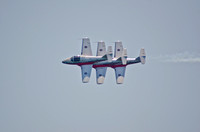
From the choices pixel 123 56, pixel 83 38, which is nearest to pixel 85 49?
pixel 83 38

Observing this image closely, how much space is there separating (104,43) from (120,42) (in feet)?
11.6

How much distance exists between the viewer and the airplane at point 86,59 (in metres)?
97.1

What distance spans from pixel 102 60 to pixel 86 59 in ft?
11.4

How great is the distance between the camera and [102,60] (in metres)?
97.4

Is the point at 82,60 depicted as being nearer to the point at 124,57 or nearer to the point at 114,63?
the point at 114,63

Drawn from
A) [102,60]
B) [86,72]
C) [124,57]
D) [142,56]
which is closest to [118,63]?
[124,57]

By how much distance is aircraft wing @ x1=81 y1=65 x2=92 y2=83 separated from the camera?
3815 inches

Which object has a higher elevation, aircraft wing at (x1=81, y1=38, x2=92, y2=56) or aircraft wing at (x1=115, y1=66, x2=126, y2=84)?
aircraft wing at (x1=81, y1=38, x2=92, y2=56)

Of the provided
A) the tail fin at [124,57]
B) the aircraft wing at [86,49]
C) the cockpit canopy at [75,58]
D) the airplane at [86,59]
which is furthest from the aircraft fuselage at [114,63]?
the cockpit canopy at [75,58]

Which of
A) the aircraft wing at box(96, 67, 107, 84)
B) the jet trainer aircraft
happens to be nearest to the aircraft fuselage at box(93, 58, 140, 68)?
the jet trainer aircraft

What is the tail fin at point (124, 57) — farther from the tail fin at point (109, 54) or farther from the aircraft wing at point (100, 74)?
the aircraft wing at point (100, 74)

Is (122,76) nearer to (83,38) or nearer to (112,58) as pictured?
(112,58)

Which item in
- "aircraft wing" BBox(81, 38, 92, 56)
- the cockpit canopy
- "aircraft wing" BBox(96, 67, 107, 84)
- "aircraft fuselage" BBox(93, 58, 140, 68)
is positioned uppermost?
"aircraft wing" BBox(81, 38, 92, 56)

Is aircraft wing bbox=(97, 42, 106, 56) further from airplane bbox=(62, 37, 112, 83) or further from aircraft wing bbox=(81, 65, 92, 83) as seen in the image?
aircraft wing bbox=(81, 65, 92, 83)
